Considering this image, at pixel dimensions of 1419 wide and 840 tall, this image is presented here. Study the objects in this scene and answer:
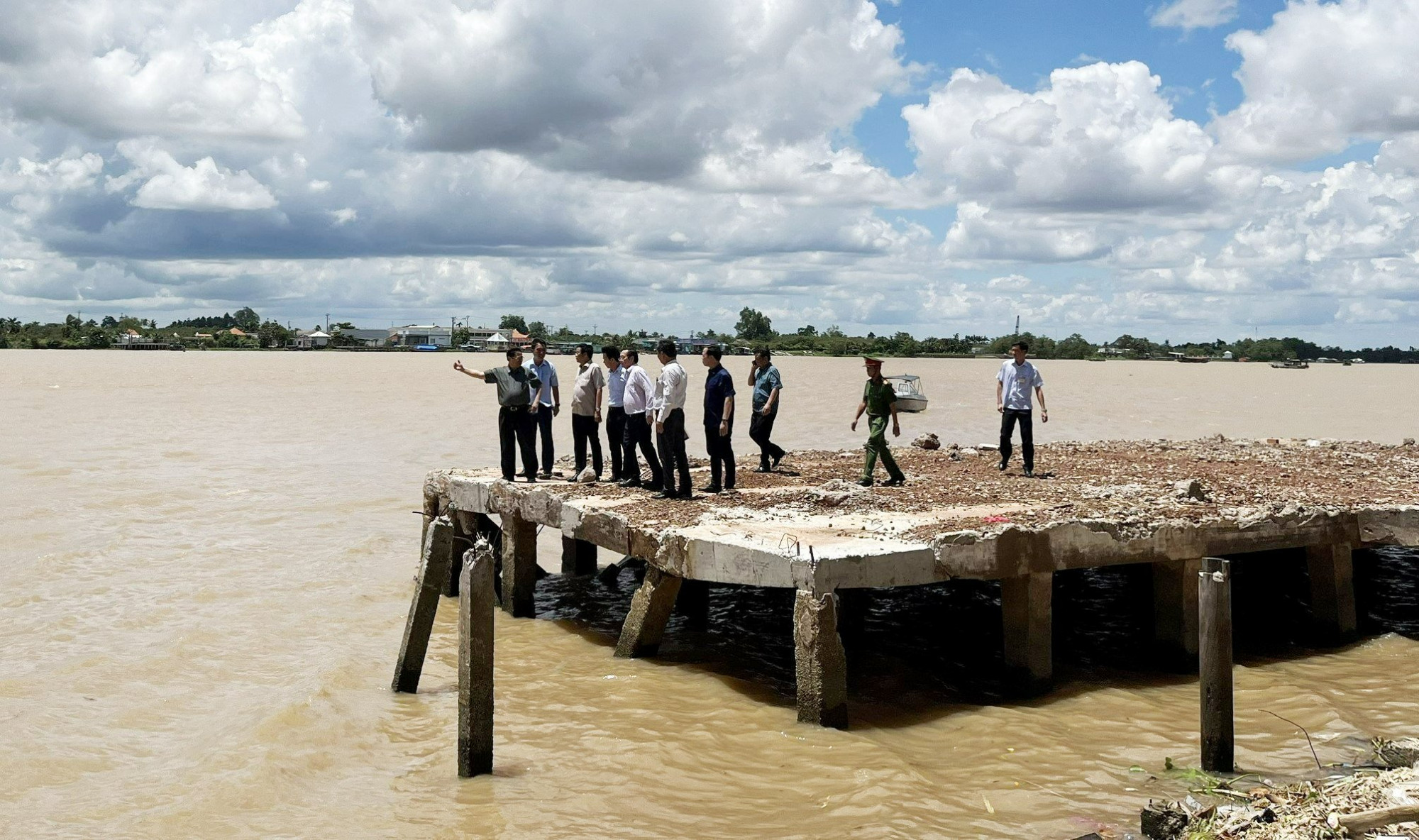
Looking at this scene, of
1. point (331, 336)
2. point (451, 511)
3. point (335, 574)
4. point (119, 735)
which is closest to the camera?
point (119, 735)

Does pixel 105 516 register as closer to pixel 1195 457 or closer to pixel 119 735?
pixel 119 735

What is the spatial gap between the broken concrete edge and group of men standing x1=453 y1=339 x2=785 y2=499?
92 cm

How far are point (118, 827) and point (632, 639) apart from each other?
485cm

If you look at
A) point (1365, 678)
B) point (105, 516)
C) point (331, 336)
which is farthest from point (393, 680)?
point (331, 336)

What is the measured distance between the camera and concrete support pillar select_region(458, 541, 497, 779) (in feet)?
28.2

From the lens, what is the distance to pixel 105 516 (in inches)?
782

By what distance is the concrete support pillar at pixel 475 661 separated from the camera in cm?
859

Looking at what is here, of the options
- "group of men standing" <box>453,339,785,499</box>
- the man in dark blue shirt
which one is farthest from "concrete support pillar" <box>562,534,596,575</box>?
the man in dark blue shirt

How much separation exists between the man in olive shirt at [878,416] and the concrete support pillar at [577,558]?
3.92 m

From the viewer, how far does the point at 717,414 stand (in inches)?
507

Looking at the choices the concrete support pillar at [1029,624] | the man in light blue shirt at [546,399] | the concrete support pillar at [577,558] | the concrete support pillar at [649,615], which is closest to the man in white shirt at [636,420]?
the man in light blue shirt at [546,399]

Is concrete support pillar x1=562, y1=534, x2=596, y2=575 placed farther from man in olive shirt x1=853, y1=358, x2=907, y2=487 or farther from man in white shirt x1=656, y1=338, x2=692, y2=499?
man in olive shirt x1=853, y1=358, x2=907, y2=487

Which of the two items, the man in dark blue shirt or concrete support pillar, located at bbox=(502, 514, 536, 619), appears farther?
concrete support pillar, located at bbox=(502, 514, 536, 619)

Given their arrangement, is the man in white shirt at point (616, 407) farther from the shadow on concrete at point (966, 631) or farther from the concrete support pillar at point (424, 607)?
the concrete support pillar at point (424, 607)
